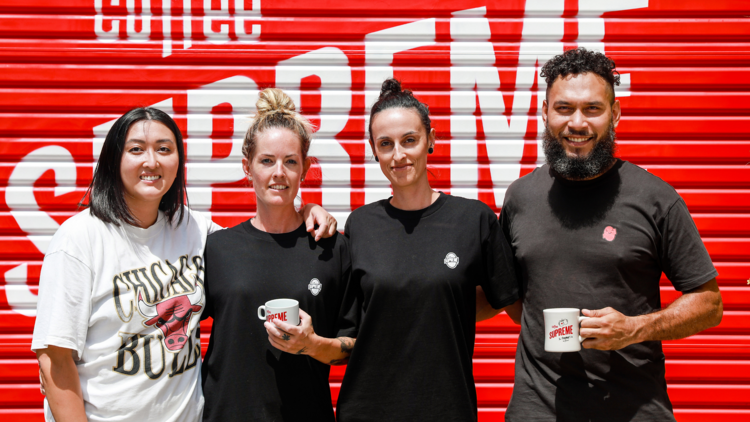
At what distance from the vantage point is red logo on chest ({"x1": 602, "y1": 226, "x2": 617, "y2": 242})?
81.3 inches

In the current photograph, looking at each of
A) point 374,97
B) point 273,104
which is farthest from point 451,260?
point 374,97

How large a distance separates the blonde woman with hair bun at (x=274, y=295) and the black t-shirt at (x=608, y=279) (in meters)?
0.91

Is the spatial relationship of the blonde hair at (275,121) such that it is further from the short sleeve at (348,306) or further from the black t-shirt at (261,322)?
the short sleeve at (348,306)

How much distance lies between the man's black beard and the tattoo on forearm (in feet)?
4.21

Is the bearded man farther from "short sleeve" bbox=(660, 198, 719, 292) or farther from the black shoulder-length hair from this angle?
the black shoulder-length hair

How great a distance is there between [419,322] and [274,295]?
670 millimetres

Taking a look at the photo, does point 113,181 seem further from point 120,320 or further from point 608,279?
point 608,279

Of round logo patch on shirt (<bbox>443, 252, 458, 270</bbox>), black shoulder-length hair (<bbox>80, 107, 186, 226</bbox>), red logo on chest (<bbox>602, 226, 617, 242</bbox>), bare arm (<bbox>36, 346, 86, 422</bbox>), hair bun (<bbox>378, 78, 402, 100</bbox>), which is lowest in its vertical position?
bare arm (<bbox>36, 346, 86, 422</bbox>)

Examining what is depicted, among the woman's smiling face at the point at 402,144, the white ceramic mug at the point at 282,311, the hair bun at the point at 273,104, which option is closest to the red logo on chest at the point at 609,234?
the woman's smiling face at the point at 402,144

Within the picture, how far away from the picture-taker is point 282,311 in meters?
1.86

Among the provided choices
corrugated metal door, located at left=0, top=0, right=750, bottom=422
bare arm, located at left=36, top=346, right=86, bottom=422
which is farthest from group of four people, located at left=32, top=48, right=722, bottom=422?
corrugated metal door, located at left=0, top=0, right=750, bottom=422

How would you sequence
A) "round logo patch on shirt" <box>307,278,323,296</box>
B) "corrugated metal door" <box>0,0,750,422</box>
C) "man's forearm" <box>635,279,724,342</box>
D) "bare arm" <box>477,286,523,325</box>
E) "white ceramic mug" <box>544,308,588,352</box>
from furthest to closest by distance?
"corrugated metal door" <box>0,0,750,422</box>
"bare arm" <box>477,286,523,325</box>
"round logo patch on shirt" <box>307,278,323,296</box>
"man's forearm" <box>635,279,724,342</box>
"white ceramic mug" <box>544,308,588,352</box>

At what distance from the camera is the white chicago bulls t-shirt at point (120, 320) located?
187 cm

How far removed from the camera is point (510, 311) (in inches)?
95.9
